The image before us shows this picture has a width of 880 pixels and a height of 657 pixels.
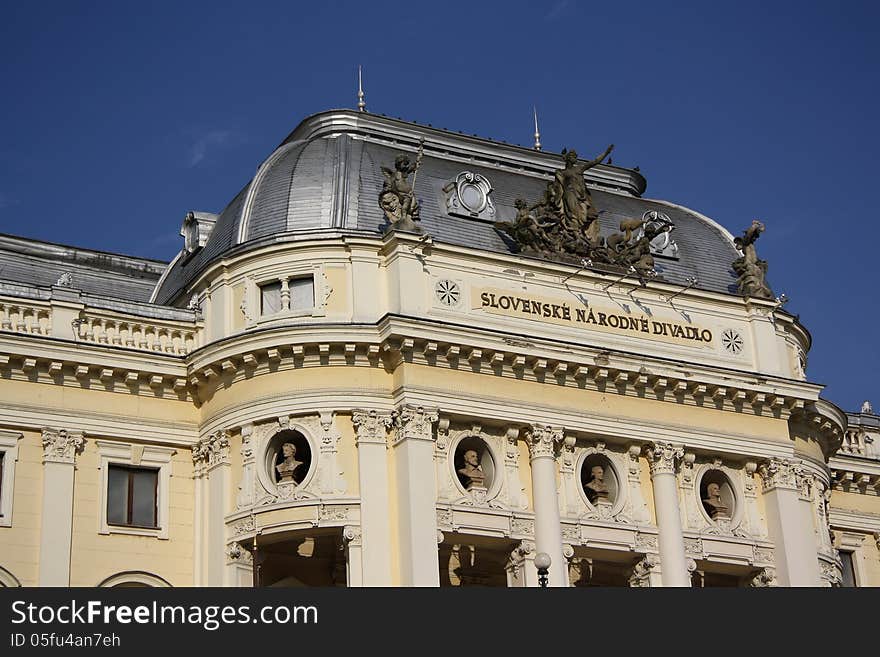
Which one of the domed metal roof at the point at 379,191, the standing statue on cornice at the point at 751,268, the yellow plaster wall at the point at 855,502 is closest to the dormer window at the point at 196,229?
the domed metal roof at the point at 379,191

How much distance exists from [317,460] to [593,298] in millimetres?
8709

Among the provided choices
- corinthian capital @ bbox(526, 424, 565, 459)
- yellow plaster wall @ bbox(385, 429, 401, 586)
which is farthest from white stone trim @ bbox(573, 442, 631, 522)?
yellow plaster wall @ bbox(385, 429, 401, 586)

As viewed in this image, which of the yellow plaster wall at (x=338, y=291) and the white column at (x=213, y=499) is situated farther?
the yellow plaster wall at (x=338, y=291)

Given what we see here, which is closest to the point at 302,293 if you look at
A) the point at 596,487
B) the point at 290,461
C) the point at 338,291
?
the point at 338,291

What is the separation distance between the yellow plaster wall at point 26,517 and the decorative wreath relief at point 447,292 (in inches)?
392

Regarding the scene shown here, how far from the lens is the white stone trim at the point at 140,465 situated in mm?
40188

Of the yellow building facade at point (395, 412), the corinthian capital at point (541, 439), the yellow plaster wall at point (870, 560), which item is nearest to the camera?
the yellow building facade at point (395, 412)

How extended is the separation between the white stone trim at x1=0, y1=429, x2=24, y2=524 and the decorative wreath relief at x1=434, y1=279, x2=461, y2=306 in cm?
1031

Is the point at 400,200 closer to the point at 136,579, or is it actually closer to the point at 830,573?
the point at 136,579

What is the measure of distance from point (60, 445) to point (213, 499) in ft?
12.3

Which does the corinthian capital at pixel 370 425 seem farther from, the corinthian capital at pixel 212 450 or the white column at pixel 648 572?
the white column at pixel 648 572

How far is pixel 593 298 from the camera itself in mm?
43812

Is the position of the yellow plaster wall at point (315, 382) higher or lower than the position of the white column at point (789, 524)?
higher

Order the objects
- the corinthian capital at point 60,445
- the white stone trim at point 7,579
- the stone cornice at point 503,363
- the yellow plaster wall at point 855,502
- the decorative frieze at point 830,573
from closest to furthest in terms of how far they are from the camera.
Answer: the white stone trim at point 7,579 < the corinthian capital at point 60,445 < the stone cornice at point 503,363 < the decorative frieze at point 830,573 < the yellow plaster wall at point 855,502
